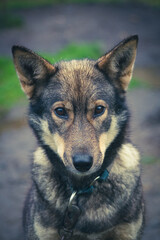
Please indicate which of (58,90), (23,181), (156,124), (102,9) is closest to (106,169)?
(58,90)

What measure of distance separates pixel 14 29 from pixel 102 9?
5.98 meters

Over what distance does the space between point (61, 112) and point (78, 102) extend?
222 millimetres

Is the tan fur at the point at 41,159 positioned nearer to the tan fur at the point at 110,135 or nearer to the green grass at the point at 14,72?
the tan fur at the point at 110,135

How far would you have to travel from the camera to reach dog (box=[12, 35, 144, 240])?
3066mm

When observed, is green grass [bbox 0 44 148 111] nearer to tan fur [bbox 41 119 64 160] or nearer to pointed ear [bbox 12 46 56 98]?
pointed ear [bbox 12 46 56 98]

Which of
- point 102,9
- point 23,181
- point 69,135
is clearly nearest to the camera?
point 69,135

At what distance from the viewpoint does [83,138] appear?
2.91 m

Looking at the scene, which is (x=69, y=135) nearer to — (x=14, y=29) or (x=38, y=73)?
(x=38, y=73)

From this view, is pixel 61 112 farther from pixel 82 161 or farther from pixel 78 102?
pixel 82 161

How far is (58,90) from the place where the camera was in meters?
3.18

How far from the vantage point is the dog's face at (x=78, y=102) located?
2912mm

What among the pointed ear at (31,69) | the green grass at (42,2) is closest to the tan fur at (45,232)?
the pointed ear at (31,69)

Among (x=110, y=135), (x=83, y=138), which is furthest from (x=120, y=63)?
(x=83, y=138)

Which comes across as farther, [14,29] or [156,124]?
[14,29]
